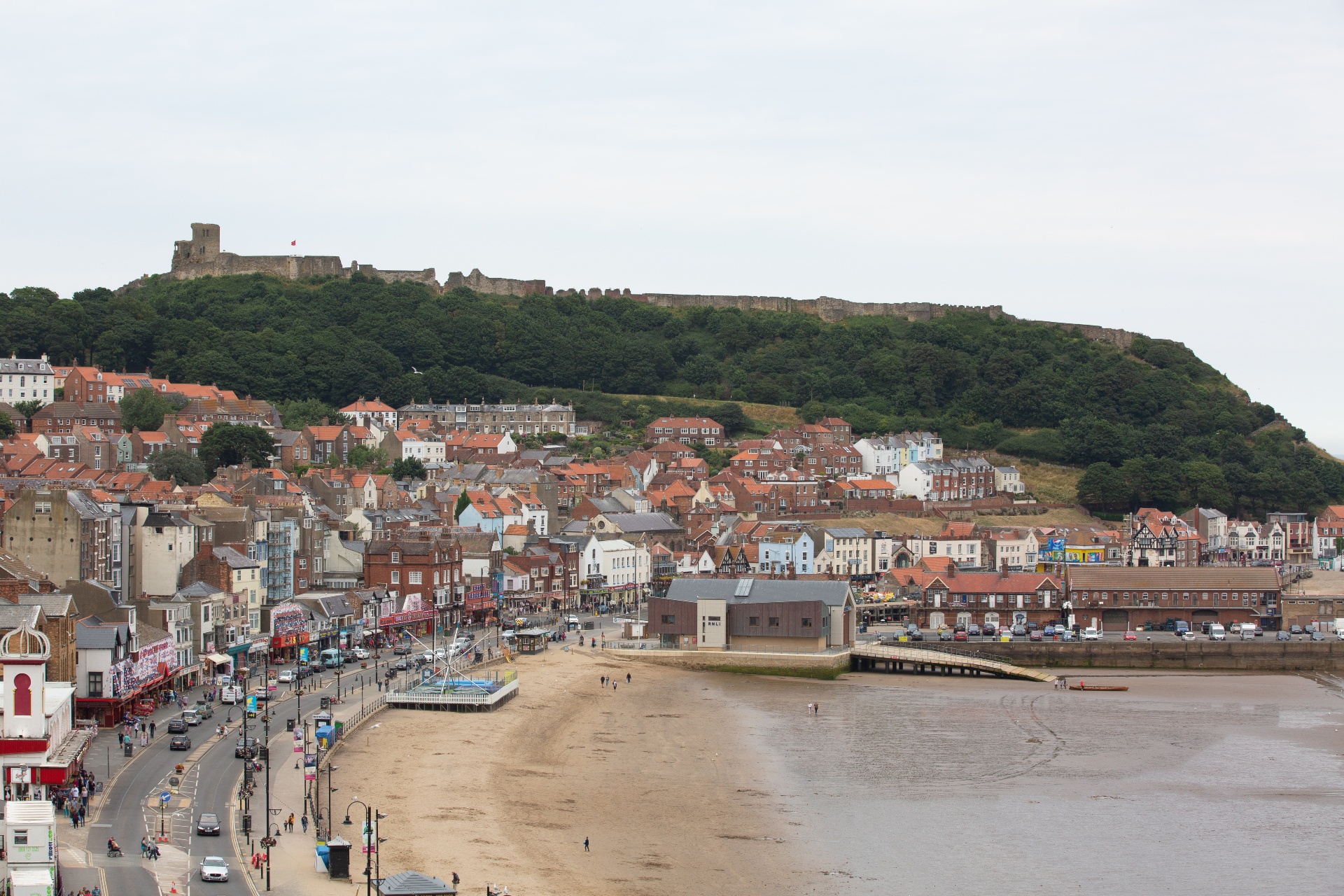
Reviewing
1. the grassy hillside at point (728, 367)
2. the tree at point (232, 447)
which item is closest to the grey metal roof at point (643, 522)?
the tree at point (232, 447)

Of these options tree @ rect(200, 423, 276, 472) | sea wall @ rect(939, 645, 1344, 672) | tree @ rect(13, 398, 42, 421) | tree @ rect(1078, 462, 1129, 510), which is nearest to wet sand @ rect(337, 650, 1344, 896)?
sea wall @ rect(939, 645, 1344, 672)

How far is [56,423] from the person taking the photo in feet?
265

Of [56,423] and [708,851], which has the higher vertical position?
[56,423]

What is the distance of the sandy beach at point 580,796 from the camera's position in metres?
27.3

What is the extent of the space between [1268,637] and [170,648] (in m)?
39.4

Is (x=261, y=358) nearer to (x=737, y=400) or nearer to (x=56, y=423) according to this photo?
(x=56, y=423)

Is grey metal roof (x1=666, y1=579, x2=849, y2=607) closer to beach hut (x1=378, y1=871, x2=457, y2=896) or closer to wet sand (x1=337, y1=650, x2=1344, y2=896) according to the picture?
wet sand (x1=337, y1=650, x2=1344, y2=896)

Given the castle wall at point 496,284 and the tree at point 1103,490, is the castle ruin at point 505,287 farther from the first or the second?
the tree at point 1103,490

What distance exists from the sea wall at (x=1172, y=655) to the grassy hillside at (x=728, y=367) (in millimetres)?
41752

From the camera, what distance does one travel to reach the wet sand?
1096 inches

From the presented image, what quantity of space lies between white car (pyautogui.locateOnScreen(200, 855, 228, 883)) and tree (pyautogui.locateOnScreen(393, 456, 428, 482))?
5857 cm

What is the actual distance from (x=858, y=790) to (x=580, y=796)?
5946 millimetres

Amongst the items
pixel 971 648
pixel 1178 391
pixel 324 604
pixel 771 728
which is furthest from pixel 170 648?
pixel 1178 391

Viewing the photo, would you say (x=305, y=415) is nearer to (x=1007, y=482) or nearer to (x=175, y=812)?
(x=1007, y=482)
